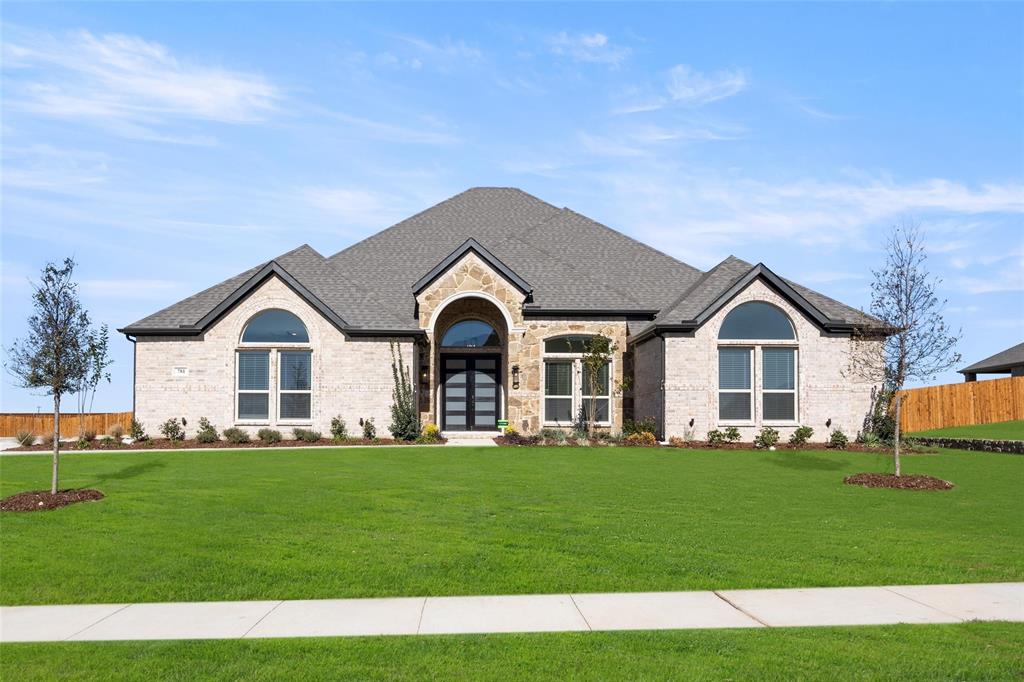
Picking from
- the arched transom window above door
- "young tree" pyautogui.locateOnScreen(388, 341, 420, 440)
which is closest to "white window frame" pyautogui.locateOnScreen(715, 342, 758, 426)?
the arched transom window above door

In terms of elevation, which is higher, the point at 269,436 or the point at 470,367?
the point at 470,367

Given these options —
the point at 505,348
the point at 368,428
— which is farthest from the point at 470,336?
the point at 368,428

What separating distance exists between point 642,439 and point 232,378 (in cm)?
1483

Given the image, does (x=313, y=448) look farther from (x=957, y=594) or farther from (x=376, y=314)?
(x=957, y=594)

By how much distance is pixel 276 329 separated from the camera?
29.0m

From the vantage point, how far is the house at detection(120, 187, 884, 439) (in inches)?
1109

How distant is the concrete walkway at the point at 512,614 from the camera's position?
7.50 m

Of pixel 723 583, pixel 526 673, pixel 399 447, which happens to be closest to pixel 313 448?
pixel 399 447

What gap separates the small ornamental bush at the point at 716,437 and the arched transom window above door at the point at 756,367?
63 cm

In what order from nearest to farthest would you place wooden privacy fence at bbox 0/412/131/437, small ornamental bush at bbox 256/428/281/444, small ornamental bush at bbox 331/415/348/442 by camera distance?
small ornamental bush at bbox 256/428/281/444 → small ornamental bush at bbox 331/415/348/442 → wooden privacy fence at bbox 0/412/131/437

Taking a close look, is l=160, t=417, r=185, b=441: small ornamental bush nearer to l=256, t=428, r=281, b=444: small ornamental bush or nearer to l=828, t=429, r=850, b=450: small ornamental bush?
l=256, t=428, r=281, b=444: small ornamental bush

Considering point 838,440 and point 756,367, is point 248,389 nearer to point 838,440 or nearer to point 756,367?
point 756,367

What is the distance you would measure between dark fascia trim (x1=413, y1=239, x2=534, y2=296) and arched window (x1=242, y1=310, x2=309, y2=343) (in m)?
4.49

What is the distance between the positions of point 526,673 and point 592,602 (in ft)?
7.52
